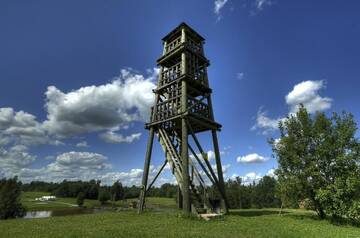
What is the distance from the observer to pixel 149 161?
17.8 m

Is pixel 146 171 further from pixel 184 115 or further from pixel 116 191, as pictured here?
pixel 116 191

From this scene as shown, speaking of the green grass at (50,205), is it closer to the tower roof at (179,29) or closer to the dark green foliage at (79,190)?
the dark green foliage at (79,190)

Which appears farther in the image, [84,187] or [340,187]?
[84,187]

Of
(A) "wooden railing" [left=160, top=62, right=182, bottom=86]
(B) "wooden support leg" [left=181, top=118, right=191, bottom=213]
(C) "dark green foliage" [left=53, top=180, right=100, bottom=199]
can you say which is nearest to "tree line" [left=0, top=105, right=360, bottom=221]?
(B) "wooden support leg" [left=181, top=118, right=191, bottom=213]

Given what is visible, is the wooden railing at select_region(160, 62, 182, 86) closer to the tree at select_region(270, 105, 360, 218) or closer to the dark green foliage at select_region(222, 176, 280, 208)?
the tree at select_region(270, 105, 360, 218)

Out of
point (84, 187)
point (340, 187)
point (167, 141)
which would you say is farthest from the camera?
point (84, 187)

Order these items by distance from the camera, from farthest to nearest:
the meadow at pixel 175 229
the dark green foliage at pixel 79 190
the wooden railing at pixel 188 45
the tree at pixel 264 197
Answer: the dark green foliage at pixel 79 190 < the tree at pixel 264 197 < the wooden railing at pixel 188 45 < the meadow at pixel 175 229

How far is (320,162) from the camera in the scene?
1373 cm

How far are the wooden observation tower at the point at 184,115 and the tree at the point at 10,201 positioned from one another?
40.4 metres

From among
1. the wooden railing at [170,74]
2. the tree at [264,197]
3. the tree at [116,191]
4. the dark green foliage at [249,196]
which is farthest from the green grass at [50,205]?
the tree at [264,197]

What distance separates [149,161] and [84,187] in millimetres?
109790

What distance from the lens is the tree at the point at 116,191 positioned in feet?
339

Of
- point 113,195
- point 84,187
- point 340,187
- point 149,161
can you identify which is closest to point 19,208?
point 149,161

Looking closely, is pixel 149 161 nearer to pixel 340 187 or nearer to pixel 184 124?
pixel 184 124
